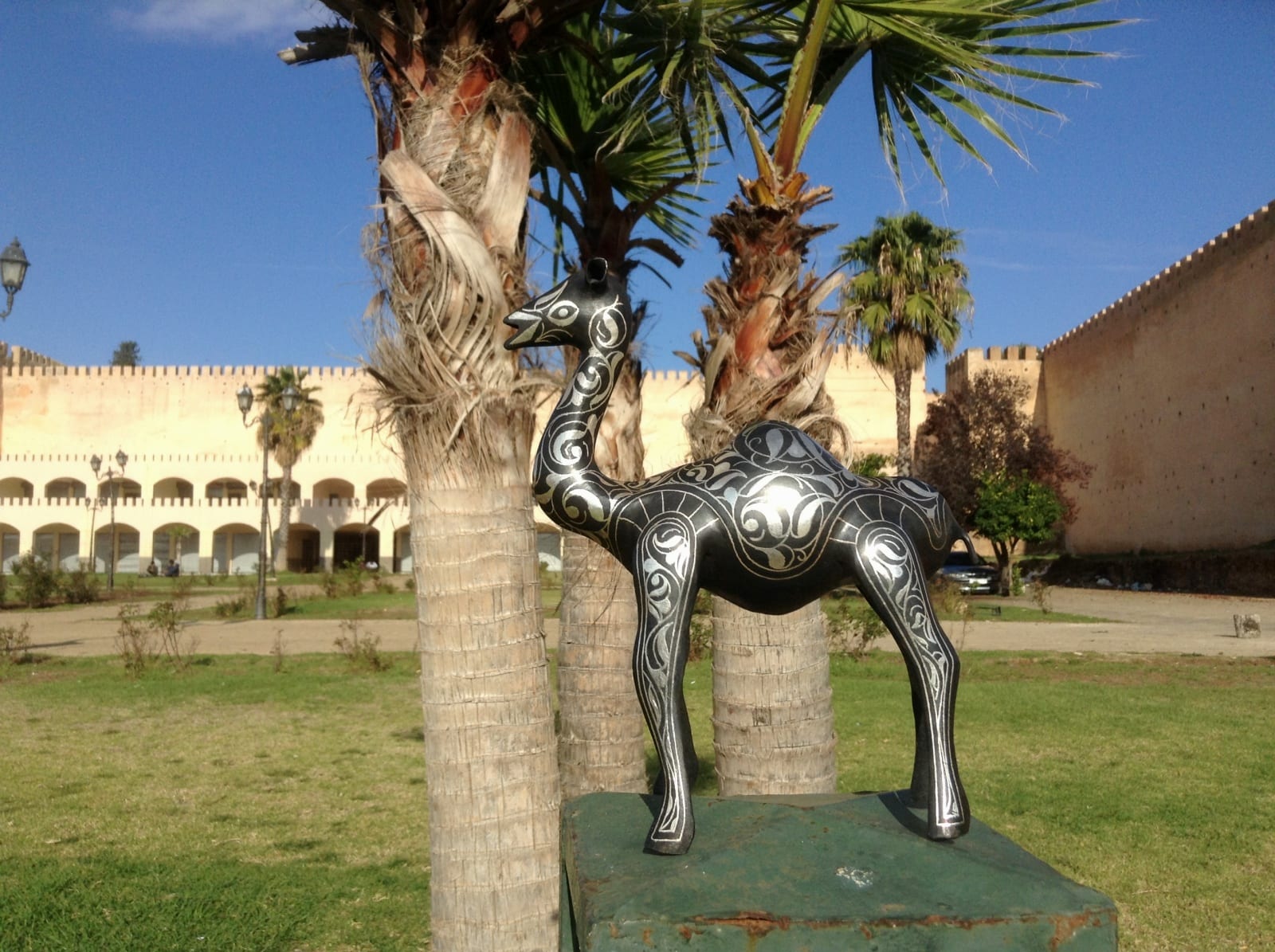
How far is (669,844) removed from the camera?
1.95m

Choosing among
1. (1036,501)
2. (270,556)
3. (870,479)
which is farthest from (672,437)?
(870,479)

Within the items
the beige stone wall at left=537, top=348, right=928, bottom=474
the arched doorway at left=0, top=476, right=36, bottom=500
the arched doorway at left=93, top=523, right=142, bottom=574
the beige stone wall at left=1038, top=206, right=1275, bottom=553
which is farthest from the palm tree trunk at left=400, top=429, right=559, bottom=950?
the arched doorway at left=0, top=476, right=36, bottom=500

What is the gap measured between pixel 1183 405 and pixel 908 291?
47.3ft

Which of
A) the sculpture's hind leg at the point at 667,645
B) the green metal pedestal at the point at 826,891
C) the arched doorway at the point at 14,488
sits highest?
the arched doorway at the point at 14,488

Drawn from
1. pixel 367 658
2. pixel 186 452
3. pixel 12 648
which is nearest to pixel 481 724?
pixel 367 658

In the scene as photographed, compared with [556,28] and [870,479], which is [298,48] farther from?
[870,479]

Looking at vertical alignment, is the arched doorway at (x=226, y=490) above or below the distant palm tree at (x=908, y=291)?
below

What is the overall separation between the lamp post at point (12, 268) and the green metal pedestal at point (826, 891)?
800 centimetres

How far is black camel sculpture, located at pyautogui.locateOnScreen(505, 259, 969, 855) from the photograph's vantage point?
205 centimetres

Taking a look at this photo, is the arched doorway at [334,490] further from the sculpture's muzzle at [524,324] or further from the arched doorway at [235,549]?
the sculpture's muzzle at [524,324]

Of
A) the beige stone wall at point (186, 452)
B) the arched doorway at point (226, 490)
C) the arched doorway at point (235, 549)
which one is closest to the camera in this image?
the beige stone wall at point (186, 452)

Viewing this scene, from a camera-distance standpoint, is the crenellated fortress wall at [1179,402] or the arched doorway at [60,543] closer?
the crenellated fortress wall at [1179,402]

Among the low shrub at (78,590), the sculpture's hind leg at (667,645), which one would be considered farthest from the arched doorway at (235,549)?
the sculpture's hind leg at (667,645)

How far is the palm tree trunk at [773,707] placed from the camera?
366cm
